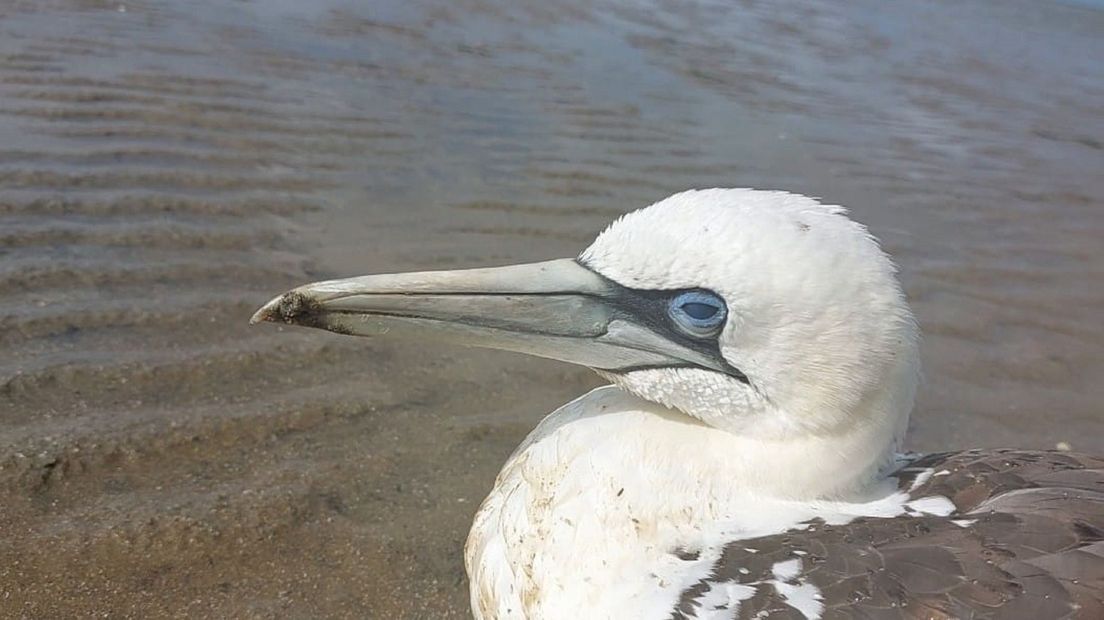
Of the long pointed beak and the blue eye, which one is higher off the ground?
the blue eye

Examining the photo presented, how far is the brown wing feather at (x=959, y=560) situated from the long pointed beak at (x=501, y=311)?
0.50 m

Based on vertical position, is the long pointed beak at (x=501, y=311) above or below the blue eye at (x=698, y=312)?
below

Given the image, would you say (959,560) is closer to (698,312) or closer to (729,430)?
(729,430)

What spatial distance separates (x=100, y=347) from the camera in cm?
406

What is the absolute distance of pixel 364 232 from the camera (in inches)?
215

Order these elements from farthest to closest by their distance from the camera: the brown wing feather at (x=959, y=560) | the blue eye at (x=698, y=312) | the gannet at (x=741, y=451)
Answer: the blue eye at (x=698, y=312) < the gannet at (x=741, y=451) < the brown wing feather at (x=959, y=560)

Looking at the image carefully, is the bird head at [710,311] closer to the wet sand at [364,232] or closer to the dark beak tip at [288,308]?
the dark beak tip at [288,308]

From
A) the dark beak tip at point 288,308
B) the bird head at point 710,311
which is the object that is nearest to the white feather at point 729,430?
the bird head at point 710,311

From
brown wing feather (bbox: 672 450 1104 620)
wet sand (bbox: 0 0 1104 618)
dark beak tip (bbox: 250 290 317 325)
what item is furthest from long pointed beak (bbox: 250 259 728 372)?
wet sand (bbox: 0 0 1104 618)

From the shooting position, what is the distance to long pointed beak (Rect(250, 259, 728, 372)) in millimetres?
2424

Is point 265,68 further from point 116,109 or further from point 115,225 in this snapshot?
point 115,225

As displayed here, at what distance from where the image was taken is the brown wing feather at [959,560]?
2.07 m

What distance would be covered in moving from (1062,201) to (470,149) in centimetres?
471

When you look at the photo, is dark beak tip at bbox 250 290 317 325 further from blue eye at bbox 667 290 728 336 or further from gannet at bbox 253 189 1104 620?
blue eye at bbox 667 290 728 336
